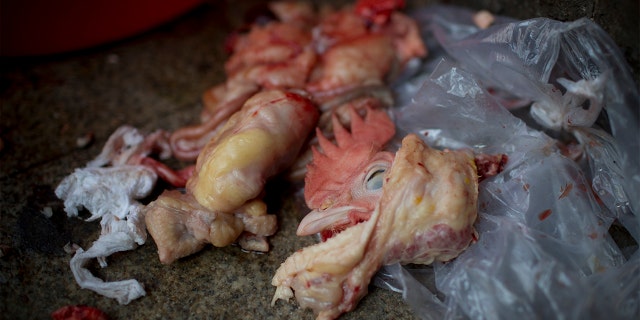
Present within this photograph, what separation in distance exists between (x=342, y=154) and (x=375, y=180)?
0.25 meters

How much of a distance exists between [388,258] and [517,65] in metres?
1.11

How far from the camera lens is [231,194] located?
7.50 feet

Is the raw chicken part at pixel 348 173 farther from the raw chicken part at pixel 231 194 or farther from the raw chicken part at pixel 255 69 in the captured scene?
the raw chicken part at pixel 255 69

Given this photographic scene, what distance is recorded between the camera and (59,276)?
7.53ft

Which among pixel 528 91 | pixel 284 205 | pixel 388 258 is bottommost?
pixel 284 205

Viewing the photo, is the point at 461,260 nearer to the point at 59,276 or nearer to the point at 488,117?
the point at 488,117

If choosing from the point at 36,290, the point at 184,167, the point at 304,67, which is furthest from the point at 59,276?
the point at 304,67

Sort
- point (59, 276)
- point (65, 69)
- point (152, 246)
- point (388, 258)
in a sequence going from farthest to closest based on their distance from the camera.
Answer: point (65, 69), point (152, 246), point (59, 276), point (388, 258)

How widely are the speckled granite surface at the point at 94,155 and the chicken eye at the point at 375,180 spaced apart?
411 millimetres

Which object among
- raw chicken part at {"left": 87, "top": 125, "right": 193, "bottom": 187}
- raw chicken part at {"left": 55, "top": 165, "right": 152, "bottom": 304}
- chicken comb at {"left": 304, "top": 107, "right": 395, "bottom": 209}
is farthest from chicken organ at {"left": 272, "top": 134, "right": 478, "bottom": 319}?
raw chicken part at {"left": 87, "top": 125, "right": 193, "bottom": 187}

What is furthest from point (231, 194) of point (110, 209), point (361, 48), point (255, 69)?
point (361, 48)

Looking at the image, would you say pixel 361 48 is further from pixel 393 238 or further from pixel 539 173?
pixel 393 238

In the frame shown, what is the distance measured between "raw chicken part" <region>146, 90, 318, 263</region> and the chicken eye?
1.29ft

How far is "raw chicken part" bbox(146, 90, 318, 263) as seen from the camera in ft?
7.48
